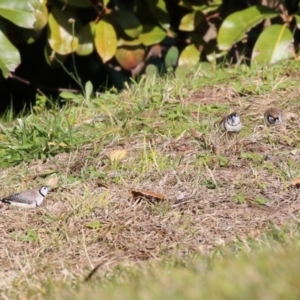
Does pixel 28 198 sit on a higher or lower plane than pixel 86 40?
higher

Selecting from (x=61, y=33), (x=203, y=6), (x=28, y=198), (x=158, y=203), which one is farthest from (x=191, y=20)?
(x=28, y=198)

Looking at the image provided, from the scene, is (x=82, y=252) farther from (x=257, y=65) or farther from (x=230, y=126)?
(x=257, y=65)

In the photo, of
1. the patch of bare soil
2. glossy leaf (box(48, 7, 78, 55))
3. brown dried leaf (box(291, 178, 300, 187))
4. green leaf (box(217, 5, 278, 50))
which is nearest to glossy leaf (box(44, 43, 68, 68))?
glossy leaf (box(48, 7, 78, 55))

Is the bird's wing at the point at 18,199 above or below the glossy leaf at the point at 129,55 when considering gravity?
above

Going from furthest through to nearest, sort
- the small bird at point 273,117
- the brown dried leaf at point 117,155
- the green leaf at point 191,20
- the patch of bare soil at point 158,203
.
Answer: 1. the green leaf at point 191,20
2. the small bird at point 273,117
3. the brown dried leaf at point 117,155
4. the patch of bare soil at point 158,203

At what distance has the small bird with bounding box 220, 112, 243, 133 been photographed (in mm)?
5340

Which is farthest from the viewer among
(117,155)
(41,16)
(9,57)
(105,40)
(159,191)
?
(105,40)

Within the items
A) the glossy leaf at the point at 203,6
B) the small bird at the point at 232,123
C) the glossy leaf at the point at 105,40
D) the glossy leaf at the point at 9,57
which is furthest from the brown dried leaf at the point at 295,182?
the glossy leaf at the point at 203,6

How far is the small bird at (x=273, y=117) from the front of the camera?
546 centimetres

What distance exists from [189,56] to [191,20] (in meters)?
0.32

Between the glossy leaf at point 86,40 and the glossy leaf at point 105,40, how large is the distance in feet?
0.23

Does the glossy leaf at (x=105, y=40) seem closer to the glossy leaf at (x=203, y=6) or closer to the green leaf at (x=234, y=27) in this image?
the glossy leaf at (x=203, y=6)

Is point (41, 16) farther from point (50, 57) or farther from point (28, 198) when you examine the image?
A: point (28, 198)

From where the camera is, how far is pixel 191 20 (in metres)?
7.20
